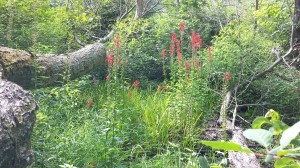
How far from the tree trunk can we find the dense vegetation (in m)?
0.15

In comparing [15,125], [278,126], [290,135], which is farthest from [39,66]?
[290,135]

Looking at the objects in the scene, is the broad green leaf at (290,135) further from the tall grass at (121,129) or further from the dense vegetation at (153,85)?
the tall grass at (121,129)

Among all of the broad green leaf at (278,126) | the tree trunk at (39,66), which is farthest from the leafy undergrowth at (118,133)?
the broad green leaf at (278,126)

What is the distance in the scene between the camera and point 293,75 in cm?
542

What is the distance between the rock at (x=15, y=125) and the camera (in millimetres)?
2298

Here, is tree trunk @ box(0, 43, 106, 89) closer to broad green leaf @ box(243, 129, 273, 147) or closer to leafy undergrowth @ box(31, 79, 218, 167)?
leafy undergrowth @ box(31, 79, 218, 167)

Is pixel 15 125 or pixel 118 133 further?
pixel 118 133

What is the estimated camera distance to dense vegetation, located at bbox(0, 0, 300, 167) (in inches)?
140

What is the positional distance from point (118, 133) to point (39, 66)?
1.16 metres

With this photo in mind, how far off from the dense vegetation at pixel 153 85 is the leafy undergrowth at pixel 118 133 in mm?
12

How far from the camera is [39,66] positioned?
13.3 ft

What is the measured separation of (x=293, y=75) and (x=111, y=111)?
10.0ft

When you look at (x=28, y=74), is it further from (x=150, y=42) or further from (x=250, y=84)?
(x=150, y=42)

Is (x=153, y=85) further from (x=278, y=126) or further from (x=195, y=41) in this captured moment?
(x=278, y=126)
